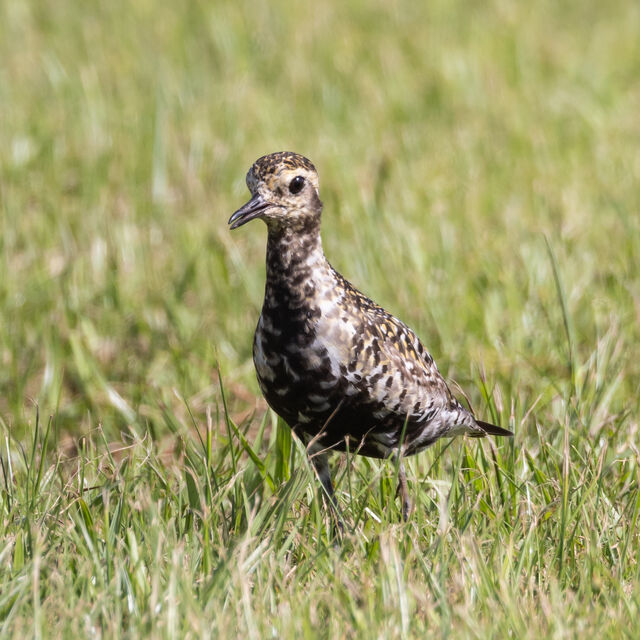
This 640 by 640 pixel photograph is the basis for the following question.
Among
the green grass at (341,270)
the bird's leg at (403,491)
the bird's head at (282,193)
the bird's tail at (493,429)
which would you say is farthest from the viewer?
the bird's tail at (493,429)

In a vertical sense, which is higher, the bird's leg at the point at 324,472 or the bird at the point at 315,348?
the bird at the point at 315,348

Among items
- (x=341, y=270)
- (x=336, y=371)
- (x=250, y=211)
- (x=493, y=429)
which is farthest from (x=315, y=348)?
(x=341, y=270)

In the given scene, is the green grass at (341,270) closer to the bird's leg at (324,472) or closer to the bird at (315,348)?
the bird's leg at (324,472)

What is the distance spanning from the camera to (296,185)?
14.0 ft

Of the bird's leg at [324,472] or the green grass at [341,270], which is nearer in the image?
the green grass at [341,270]

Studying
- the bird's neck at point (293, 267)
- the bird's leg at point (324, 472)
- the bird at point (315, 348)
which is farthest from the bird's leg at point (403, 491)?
the bird's neck at point (293, 267)

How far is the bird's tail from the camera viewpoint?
4.66 m

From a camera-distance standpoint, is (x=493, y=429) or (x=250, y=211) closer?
(x=250, y=211)

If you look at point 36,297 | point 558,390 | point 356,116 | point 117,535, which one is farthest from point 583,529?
point 356,116

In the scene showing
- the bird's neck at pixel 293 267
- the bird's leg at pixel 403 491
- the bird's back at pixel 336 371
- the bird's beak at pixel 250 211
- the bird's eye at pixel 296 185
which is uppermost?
the bird's eye at pixel 296 185

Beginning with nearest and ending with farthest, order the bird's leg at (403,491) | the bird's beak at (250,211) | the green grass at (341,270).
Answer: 1. the green grass at (341,270)
2. the bird's beak at (250,211)
3. the bird's leg at (403,491)

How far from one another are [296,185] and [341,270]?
2.70 metres

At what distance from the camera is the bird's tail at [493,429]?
15.3ft

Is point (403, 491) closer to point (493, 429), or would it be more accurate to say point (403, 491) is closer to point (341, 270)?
point (493, 429)
